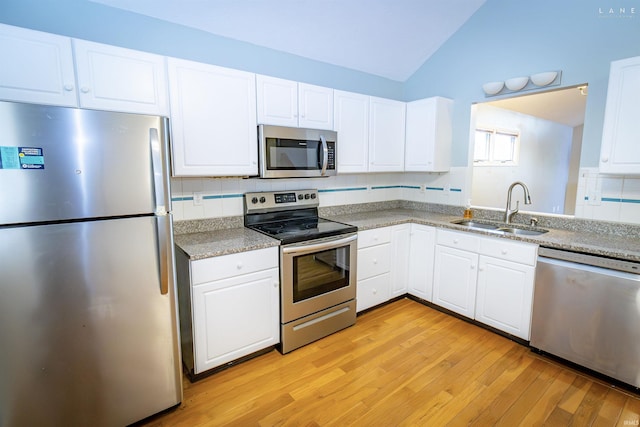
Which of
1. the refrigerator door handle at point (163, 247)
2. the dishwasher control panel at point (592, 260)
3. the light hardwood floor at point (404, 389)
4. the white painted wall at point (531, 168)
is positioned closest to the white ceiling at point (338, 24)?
the white painted wall at point (531, 168)

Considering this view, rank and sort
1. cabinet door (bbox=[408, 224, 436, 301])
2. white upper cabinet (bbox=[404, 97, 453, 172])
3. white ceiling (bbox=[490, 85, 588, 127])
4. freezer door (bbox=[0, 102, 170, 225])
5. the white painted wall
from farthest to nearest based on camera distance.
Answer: the white painted wall → white ceiling (bbox=[490, 85, 588, 127]) → white upper cabinet (bbox=[404, 97, 453, 172]) → cabinet door (bbox=[408, 224, 436, 301]) → freezer door (bbox=[0, 102, 170, 225])

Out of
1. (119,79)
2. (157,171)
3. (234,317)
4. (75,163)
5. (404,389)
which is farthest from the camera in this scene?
(234,317)

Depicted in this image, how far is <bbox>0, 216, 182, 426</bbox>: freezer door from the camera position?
1372 mm

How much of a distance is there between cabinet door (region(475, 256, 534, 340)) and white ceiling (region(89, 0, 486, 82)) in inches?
89.5

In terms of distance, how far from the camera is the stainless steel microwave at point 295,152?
242cm

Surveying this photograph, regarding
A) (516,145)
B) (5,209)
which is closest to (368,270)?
(5,209)

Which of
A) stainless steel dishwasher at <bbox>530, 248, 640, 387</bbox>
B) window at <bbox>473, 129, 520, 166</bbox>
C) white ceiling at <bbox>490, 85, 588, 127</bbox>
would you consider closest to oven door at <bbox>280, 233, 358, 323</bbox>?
stainless steel dishwasher at <bbox>530, 248, 640, 387</bbox>

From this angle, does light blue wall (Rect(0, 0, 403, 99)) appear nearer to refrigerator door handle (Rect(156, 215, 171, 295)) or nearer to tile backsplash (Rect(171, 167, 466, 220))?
tile backsplash (Rect(171, 167, 466, 220))

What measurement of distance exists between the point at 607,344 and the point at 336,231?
6.43 feet

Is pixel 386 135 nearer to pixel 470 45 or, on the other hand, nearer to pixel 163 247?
pixel 470 45

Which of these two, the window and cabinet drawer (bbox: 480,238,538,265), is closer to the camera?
cabinet drawer (bbox: 480,238,538,265)

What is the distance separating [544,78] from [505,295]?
184 cm

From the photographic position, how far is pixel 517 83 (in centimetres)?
277

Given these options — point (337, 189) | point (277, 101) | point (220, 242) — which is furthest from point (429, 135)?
point (220, 242)
